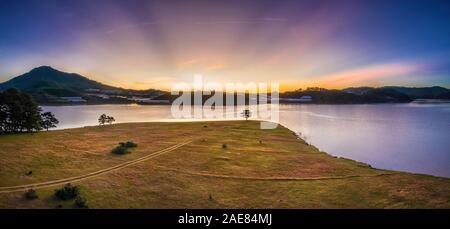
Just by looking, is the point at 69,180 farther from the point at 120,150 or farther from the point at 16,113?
the point at 16,113

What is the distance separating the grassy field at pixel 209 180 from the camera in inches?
906

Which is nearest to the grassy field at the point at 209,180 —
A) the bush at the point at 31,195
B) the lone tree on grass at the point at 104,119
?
the bush at the point at 31,195

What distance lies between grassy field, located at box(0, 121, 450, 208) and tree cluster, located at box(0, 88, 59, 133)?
451 inches

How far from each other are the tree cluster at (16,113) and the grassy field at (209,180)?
11452mm

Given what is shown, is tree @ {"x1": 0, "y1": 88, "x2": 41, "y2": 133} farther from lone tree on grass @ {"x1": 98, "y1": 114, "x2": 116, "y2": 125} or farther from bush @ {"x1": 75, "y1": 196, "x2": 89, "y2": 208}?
bush @ {"x1": 75, "y1": 196, "x2": 89, "y2": 208}

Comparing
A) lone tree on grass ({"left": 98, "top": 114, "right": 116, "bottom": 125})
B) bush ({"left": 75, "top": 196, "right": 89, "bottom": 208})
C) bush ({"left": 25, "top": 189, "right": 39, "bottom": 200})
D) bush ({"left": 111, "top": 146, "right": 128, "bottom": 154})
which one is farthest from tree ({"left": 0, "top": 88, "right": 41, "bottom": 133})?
bush ({"left": 75, "top": 196, "right": 89, "bottom": 208})

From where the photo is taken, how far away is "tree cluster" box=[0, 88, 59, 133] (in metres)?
52.2

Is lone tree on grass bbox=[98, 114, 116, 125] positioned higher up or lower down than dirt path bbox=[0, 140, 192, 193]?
higher up

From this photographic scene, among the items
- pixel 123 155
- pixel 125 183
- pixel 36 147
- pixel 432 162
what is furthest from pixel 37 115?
pixel 432 162
